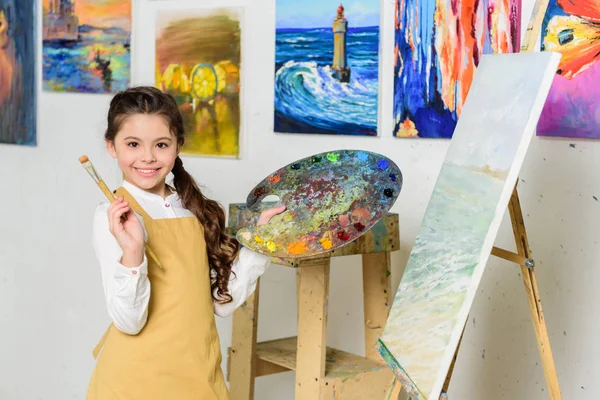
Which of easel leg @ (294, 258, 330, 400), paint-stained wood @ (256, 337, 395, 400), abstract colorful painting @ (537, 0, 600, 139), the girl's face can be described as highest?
abstract colorful painting @ (537, 0, 600, 139)

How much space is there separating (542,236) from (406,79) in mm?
623

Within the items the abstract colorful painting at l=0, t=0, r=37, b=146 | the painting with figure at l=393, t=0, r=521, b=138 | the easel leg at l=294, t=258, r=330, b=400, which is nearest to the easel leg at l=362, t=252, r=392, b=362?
the easel leg at l=294, t=258, r=330, b=400

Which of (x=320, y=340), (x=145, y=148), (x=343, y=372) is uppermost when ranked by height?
(x=145, y=148)

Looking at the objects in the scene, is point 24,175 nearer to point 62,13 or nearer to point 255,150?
point 62,13

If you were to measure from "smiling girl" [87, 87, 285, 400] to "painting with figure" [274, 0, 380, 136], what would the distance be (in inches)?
33.9

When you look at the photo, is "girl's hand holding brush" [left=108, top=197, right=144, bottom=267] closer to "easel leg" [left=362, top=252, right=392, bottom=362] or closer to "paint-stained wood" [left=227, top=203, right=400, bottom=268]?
"paint-stained wood" [left=227, top=203, right=400, bottom=268]

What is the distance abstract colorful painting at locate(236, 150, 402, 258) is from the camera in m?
2.06

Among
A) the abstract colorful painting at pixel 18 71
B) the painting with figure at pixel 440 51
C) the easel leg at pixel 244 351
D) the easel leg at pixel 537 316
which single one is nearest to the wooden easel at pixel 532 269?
the easel leg at pixel 537 316

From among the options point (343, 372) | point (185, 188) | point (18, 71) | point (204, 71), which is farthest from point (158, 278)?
point (18, 71)

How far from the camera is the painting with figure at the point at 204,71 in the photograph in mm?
3277

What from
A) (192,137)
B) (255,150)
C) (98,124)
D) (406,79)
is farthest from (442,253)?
(98,124)

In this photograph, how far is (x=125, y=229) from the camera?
1.89 metres

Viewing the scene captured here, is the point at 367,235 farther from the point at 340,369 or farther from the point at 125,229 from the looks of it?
the point at 125,229

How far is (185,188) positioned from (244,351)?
790 millimetres
